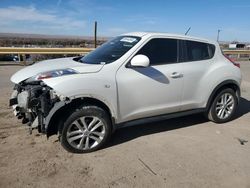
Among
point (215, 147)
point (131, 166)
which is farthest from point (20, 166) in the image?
point (215, 147)

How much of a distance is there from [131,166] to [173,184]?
671 millimetres

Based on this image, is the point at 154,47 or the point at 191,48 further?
the point at 191,48

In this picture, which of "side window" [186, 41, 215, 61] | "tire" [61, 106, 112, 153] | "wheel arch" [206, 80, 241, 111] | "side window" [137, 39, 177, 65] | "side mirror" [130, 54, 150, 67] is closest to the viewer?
"tire" [61, 106, 112, 153]

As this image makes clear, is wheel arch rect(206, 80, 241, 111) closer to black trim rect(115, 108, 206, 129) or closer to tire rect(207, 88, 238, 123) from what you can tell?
tire rect(207, 88, 238, 123)

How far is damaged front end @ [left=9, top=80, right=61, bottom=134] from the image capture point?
4.09 m

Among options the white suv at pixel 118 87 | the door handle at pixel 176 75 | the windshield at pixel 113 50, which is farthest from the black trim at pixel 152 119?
the windshield at pixel 113 50

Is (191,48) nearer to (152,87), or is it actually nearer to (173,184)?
(152,87)

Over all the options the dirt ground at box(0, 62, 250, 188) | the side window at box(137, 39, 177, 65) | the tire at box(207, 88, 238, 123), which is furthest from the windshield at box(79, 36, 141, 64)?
the tire at box(207, 88, 238, 123)

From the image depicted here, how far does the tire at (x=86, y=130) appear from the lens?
13.5ft

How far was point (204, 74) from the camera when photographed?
17.5 feet

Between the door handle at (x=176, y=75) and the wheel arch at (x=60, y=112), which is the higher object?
the door handle at (x=176, y=75)

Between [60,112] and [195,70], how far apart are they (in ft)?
8.40

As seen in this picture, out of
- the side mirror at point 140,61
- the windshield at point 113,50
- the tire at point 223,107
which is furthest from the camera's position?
the tire at point 223,107

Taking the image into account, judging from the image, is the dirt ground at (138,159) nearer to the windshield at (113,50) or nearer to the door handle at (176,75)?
the door handle at (176,75)
